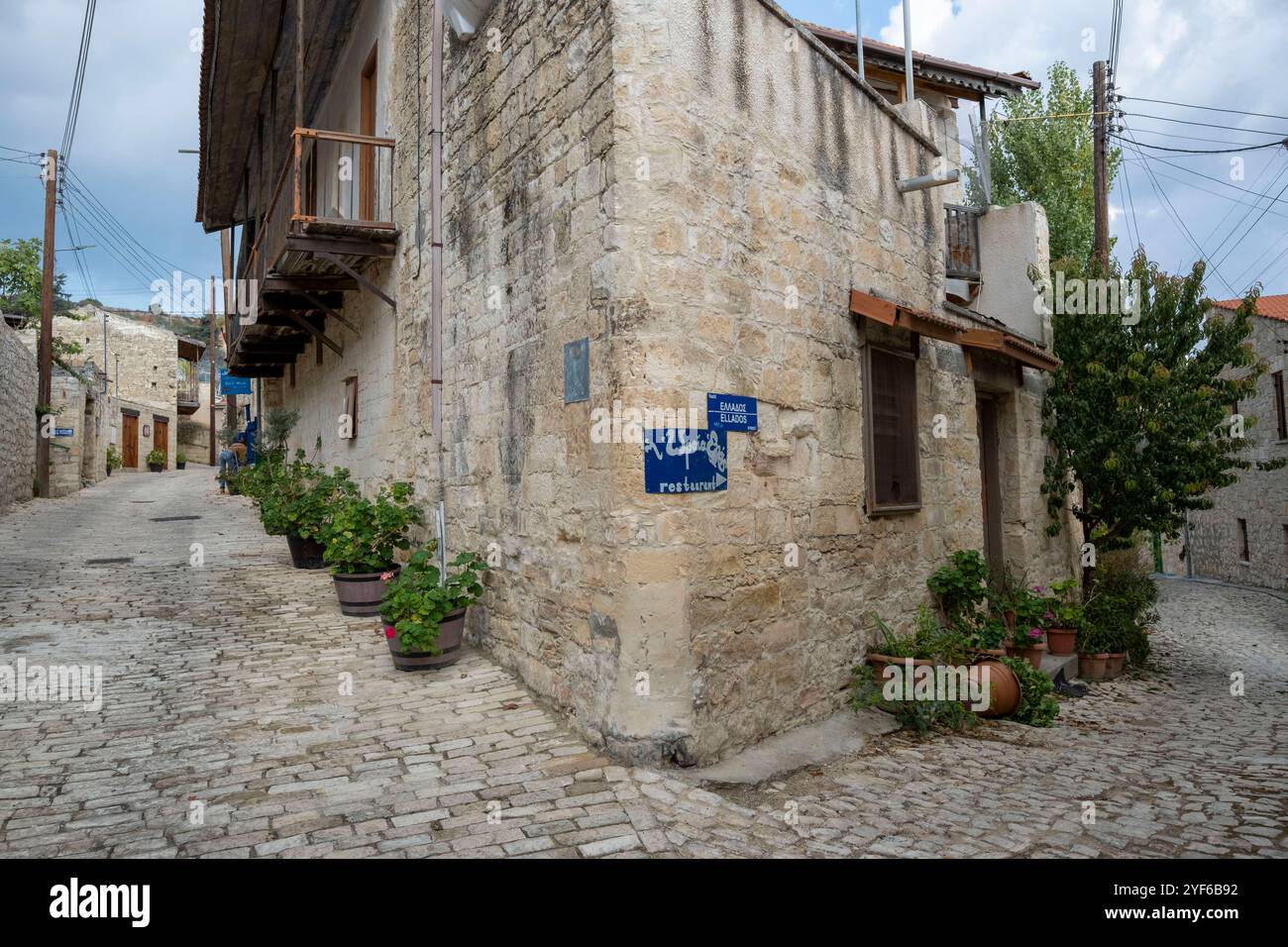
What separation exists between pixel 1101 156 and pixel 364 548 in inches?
535

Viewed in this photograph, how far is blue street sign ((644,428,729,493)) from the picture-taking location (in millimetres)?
3947

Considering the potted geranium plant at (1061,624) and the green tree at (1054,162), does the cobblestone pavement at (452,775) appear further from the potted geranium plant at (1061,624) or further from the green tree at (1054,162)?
the green tree at (1054,162)

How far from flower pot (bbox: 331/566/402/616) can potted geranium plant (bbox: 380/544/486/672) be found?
1.34 m

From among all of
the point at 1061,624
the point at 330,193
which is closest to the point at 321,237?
the point at 330,193

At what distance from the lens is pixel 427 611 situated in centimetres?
514

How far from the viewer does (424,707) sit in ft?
15.4

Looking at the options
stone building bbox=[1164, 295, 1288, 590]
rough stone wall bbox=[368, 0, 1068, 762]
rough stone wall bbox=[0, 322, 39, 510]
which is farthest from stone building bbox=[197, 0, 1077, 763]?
stone building bbox=[1164, 295, 1288, 590]

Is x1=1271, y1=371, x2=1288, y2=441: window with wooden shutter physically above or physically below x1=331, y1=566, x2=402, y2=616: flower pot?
above

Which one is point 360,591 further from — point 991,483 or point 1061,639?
point 1061,639

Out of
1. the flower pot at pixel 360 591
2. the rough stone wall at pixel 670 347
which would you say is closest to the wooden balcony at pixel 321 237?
the rough stone wall at pixel 670 347

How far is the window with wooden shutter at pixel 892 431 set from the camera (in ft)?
18.2

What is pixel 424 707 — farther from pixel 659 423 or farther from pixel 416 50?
pixel 416 50

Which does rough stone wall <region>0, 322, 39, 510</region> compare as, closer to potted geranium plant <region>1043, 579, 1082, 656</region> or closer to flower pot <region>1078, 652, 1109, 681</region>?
potted geranium plant <region>1043, 579, 1082, 656</region>
